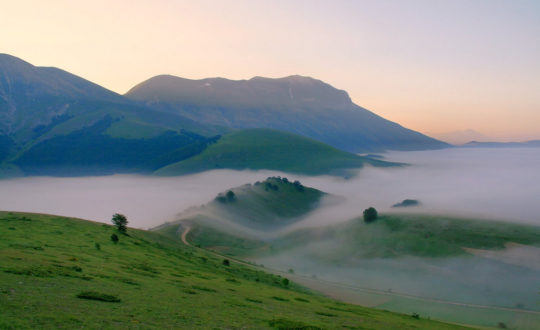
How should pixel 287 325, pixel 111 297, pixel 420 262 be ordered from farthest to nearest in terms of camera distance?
pixel 420 262, pixel 287 325, pixel 111 297

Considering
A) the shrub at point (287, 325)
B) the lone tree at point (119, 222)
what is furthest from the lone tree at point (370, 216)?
the shrub at point (287, 325)

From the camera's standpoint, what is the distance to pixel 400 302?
329ft

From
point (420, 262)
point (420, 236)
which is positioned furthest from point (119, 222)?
point (420, 236)

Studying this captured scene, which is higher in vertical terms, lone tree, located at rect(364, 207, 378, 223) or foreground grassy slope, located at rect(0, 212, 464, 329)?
lone tree, located at rect(364, 207, 378, 223)

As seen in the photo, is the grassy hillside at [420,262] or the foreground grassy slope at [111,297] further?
the grassy hillside at [420,262]

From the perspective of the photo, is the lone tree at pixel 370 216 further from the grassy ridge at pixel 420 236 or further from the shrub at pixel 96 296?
the shrub at pixel 96 296

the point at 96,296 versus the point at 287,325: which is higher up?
the point at 96,296

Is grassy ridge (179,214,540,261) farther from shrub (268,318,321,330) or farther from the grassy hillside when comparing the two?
shrub (268,318,321,330)

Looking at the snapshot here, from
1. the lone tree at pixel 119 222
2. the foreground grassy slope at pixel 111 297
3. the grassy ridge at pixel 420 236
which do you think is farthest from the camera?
the grassy ridge at pixel 420 236

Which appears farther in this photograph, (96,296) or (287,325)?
(287,325)

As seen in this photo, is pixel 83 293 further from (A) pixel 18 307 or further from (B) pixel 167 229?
(B) pixel 167 229

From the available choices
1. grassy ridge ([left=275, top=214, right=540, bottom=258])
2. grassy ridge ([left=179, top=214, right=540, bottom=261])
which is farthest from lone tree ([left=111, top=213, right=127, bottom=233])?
grassy ridge ([left=275, top=214, right=540, bottom=258])

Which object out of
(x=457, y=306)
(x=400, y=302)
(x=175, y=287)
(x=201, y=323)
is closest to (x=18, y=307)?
(x=201, y=323)

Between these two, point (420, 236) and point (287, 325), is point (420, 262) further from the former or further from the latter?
point (287, 325)
